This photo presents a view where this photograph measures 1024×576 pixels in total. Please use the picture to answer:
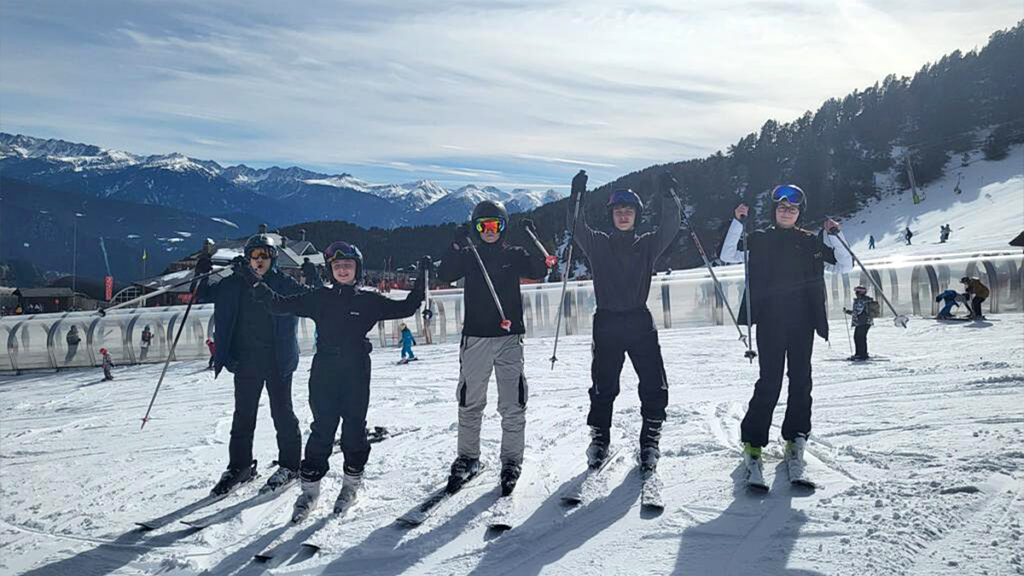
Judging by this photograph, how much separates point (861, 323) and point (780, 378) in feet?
25.8

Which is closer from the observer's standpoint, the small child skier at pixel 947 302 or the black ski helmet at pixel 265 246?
the black ski helmet at pixel 265 246

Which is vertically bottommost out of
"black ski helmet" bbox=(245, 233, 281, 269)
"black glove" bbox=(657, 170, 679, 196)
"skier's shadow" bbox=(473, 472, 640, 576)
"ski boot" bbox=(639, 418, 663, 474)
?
"skier's shadow" bbox=(473, 472, 640, 576)

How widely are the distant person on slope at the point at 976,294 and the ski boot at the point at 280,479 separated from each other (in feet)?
54.5

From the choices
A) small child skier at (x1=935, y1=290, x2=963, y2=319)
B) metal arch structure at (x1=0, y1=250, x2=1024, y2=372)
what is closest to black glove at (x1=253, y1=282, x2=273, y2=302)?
metal arch structure at (x1=0, y1=250, x2=1024, y2=372)

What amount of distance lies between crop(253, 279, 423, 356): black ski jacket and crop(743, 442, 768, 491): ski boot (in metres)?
2.69

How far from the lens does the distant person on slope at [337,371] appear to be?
464cm

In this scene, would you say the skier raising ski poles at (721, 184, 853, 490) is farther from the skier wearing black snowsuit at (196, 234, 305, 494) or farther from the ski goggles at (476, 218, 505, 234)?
the skier wearing black snowsuit at (196, 234, 305, 494)

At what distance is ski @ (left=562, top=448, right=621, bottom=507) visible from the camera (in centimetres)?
454

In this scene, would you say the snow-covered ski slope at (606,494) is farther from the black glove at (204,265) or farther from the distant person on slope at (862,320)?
the black glove at (204,265)

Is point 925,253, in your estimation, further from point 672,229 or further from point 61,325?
point 61,325

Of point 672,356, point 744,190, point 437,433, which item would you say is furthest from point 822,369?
point 744,190

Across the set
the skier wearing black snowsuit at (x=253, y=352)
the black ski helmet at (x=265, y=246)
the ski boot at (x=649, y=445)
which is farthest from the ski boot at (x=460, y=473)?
the black ski helmet at (x=265, y=246)

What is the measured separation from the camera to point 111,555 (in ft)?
14.2

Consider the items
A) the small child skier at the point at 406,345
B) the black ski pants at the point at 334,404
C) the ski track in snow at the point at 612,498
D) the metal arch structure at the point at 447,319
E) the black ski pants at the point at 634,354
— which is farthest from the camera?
the metal arch structure at the point at 447,319
